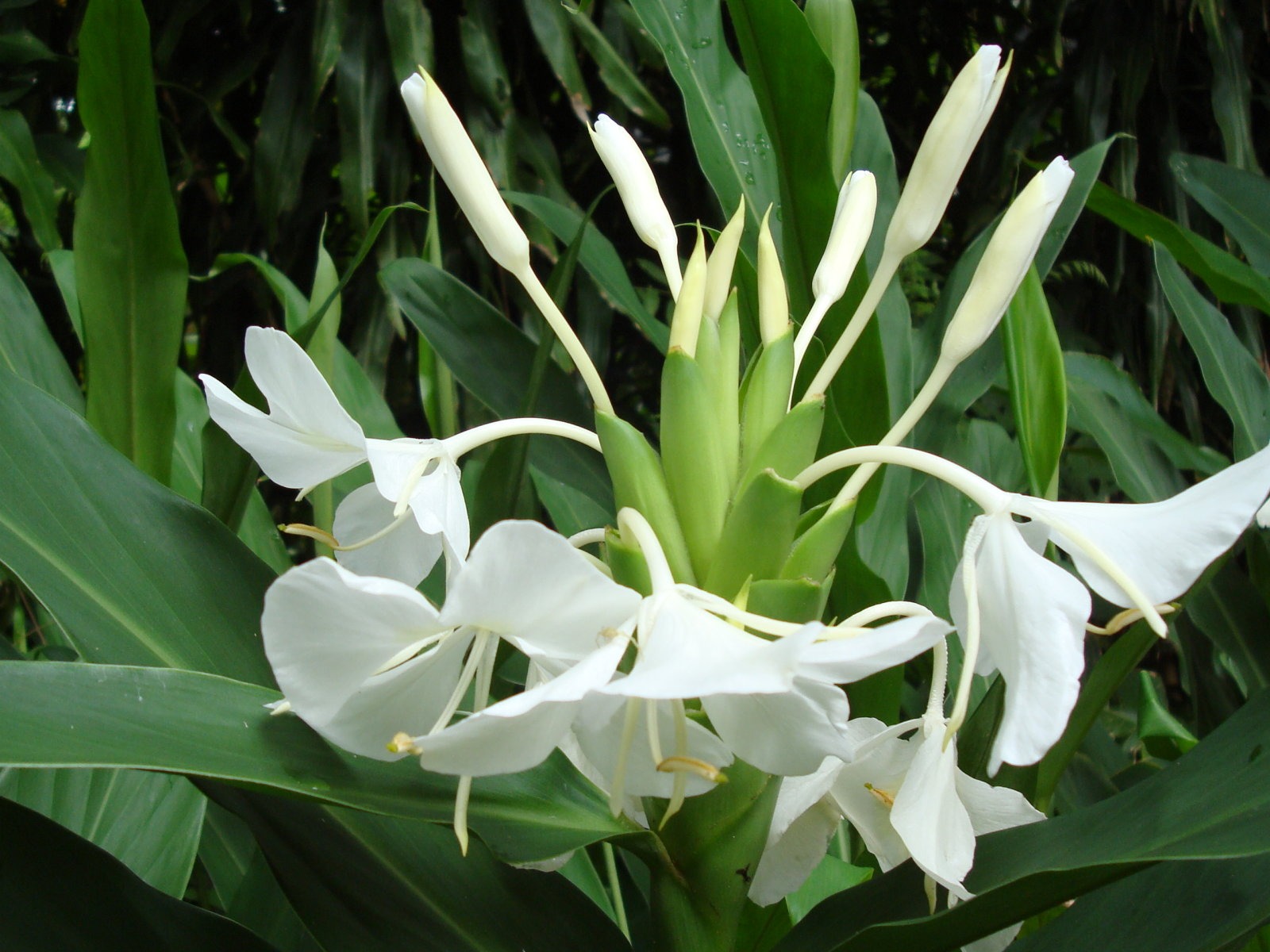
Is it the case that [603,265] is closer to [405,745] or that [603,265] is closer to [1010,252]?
[1010,252]

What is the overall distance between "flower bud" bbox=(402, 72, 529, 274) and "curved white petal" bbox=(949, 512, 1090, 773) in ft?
0.76

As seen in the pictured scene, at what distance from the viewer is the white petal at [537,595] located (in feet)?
0.76

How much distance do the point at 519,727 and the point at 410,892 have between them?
19cm

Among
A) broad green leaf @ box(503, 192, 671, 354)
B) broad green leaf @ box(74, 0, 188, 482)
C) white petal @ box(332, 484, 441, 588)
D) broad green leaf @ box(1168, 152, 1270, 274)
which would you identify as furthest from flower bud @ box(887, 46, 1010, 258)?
broad green leaf @ box(1168, 152, 1270, 274)

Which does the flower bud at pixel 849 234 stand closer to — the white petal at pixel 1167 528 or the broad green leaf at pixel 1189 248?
the white petal at pixel 1167 528

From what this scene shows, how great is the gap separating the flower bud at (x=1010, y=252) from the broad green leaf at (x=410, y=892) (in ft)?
0.94

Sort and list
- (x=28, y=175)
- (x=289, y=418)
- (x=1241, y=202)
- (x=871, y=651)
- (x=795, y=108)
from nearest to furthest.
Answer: (x=871, y=651) < (x=289, y=418) < (x=795, y=108) < (x=1241, y=202) < (x=28, y=175)

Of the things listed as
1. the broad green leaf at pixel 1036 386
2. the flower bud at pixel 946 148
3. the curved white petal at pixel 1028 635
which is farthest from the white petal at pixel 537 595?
the broad green leaf at pixel 1036 386

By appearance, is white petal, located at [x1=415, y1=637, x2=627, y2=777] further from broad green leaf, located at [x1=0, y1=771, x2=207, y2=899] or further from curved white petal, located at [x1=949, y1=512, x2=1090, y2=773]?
broad green leaf, located at [x1=0, y1=771, x2=207, y2=899]

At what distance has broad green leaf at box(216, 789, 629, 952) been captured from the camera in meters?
0.37

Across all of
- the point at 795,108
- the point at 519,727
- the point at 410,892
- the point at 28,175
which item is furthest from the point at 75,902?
the point at 28,175

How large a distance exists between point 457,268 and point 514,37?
438 mm

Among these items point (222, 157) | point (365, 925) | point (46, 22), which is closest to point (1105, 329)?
point (222, 157)

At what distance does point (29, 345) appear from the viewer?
639 mm
